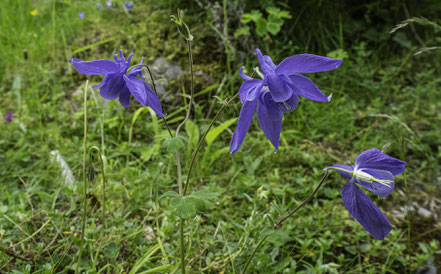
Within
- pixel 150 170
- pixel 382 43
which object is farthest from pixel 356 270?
pixel 382 43

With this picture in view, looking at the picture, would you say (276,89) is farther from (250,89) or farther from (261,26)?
(261,26)

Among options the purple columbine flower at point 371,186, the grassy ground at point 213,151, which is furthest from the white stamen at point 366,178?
the grassy ground at point 213,151

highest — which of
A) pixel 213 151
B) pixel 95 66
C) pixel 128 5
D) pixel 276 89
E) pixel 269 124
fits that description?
pixel 128 5

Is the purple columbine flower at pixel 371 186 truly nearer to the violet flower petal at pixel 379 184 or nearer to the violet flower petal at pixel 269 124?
the violet flower petal at pixel 379 184

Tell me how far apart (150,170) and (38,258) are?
721 millimetres

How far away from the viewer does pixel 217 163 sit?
2303 mm

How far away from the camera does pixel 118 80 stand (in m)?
1.05

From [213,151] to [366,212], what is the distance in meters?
1.56

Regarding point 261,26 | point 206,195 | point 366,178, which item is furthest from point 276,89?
point 261,26

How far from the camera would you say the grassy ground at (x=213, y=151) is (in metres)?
1.57

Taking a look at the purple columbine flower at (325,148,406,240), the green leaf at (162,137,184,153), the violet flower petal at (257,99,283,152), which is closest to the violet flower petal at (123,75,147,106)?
the green leaf at (162,137,184,153)

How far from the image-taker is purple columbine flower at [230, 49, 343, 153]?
88 centimetres

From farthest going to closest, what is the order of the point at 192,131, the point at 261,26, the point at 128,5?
the point at 128,5 → the point at 261,26 → the point at 192,131

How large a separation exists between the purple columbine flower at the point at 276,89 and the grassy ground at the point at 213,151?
36 cm
